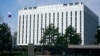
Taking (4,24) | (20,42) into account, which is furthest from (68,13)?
(4,24)

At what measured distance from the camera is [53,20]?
375ft

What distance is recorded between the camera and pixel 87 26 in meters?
117

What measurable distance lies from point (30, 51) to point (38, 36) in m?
85.6

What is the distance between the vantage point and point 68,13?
112188 mm

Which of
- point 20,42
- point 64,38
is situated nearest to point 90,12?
point 20,42

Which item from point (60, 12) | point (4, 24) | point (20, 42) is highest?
point (60, 12)

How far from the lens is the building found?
4326 inches

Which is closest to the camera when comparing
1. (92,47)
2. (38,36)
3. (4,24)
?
(92,47)

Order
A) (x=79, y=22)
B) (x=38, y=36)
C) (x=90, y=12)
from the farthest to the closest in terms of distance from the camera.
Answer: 1. (x=90, y=12)
2. (x=38, y=36)
3. (x=79, y=22)

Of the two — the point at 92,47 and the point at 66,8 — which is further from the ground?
the point at 66,8

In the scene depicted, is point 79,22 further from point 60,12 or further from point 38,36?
point 38,36

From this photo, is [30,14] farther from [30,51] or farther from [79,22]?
[30,51]

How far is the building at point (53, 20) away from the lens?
109875 millimetres

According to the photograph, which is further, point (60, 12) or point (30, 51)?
point (60, 12)
